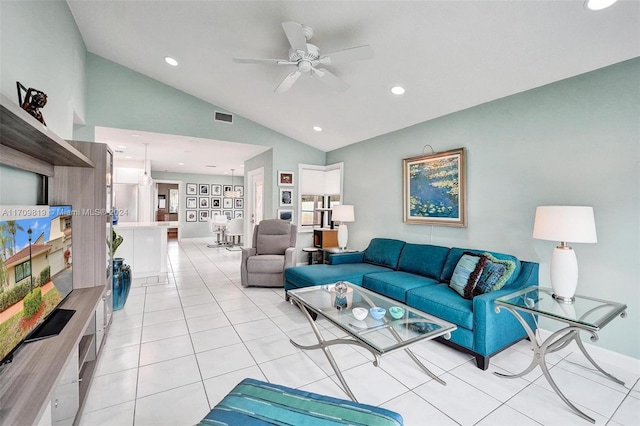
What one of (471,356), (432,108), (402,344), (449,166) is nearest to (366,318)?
(402,344)

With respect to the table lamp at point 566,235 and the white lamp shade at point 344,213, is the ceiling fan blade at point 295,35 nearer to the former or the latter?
the table lamp at point 566,235

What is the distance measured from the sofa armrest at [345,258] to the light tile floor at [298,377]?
3.57 feet

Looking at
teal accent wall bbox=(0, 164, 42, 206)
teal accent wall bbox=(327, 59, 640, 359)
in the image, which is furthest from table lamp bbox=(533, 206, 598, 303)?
teal accent wall bbox=(0, 164, 42, 206)

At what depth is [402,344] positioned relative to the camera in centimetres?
172

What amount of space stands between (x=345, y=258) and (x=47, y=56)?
12.4ft

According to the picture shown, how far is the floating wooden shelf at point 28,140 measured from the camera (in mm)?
1013

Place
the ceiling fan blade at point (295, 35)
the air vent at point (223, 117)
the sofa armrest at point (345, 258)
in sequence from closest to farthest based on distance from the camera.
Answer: the ceiling fan blade at point (295, 35) < the sofa armrest at point (345, 258) < the air vent at point (223, 117)

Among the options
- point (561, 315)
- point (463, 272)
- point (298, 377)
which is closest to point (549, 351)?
point (561, 315)

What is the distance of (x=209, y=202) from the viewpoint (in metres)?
10.3

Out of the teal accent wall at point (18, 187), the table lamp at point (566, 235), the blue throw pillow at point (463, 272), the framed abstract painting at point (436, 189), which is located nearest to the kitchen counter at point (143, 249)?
the teal accent wall at point (18, 187)

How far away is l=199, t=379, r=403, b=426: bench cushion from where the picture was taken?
3.79 ft

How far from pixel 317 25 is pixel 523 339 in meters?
3.57

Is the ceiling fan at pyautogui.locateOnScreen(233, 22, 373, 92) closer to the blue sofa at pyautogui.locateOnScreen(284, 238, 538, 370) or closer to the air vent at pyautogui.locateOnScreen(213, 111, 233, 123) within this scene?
the blue sofa at pyautogui.locateOnScreen(284, 238, 538, 370)

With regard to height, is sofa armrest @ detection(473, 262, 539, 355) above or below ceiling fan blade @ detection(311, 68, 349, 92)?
below
